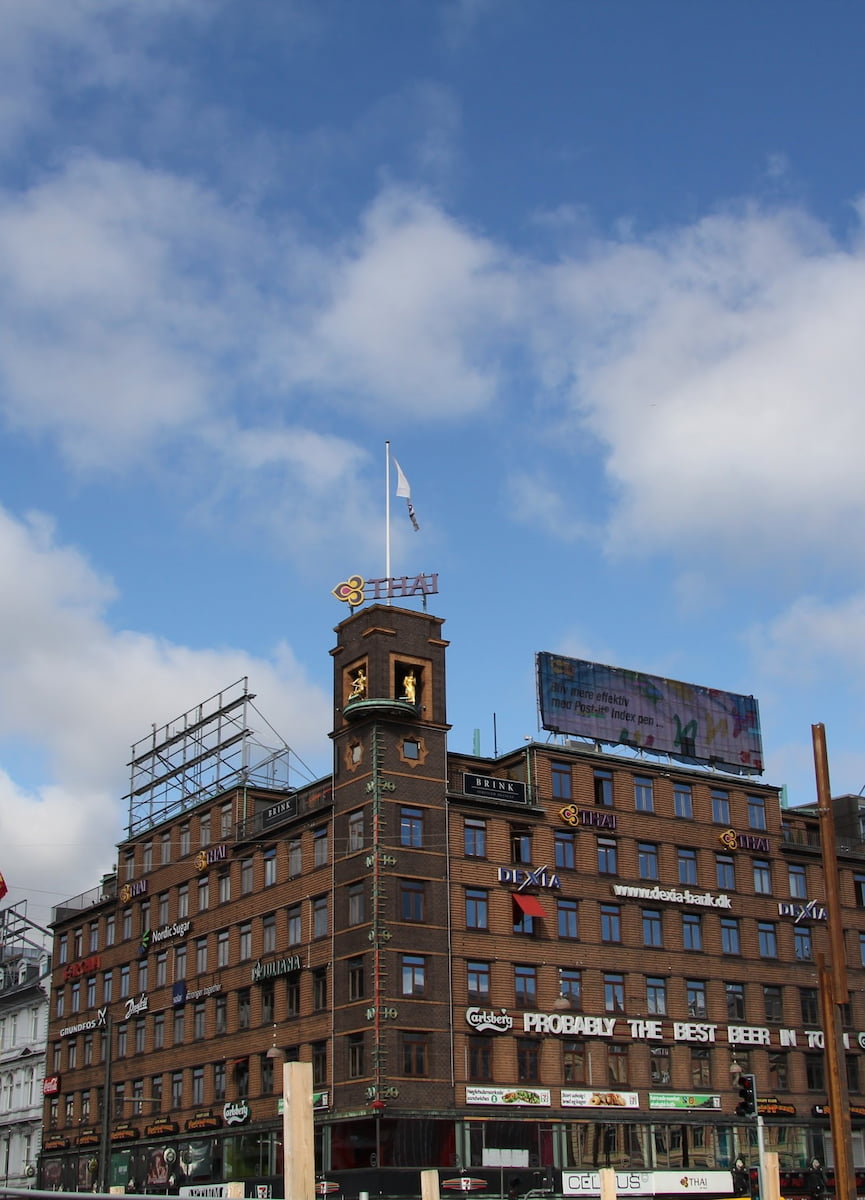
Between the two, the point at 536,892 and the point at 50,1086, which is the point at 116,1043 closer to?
the point at 50,1086

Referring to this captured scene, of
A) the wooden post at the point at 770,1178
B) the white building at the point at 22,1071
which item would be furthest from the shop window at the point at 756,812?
the white building at the point at 22,1071

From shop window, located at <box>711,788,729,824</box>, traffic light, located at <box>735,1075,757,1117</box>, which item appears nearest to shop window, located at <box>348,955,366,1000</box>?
traffic light, located at <box>735,1075,757,1117</box>

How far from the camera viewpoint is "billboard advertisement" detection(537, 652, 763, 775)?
7544 cm

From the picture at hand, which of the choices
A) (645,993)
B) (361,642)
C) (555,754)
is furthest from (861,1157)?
(361,642)

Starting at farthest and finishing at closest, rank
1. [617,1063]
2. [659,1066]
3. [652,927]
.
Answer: [652,927]
[659,1066]
[617,1063]

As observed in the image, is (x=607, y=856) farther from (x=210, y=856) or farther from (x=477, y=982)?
(x=210, y=856)

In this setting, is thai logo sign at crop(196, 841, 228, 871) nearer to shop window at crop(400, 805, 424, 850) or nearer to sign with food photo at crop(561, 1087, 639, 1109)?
shop window at crop(400, 805, 424, 850)

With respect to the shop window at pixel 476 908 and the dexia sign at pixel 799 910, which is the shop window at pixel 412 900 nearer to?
the shop window at pixel 476 908

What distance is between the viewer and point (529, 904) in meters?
69.8

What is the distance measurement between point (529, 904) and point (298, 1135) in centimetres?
5212

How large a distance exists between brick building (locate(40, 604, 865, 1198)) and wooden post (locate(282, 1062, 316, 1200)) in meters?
46.2

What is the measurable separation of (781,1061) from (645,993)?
924cm

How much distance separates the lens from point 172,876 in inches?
3381

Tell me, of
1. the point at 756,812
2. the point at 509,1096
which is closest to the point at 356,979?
the point at 509,1096
